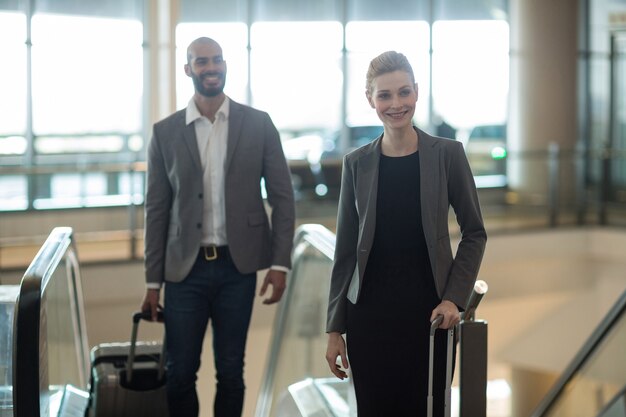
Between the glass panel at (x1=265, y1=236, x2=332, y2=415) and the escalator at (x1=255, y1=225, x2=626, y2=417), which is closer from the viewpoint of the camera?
the escalator at (x1=255, y1=225, x2=626, y2=417)

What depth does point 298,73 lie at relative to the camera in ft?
50.3

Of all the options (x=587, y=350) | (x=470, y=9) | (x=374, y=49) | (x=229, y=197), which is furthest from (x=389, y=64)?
(x=470, y=9)

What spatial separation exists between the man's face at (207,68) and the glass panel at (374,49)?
38.1 feet

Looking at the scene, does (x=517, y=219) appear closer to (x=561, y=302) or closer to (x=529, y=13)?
(x=561, y=302)

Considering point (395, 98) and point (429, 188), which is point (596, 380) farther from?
point (395, 98)

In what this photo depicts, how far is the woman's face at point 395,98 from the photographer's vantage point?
2.80 meters

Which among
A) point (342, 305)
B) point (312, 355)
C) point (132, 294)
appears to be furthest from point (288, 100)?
point (342, 305)

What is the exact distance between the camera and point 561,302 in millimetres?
14695

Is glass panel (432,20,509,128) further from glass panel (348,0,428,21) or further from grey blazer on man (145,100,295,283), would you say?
grey blazer on man (145,100,295,283)

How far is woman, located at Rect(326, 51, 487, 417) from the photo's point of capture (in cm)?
280

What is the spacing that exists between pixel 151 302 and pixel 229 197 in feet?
1.85

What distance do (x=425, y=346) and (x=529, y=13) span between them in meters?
14.1

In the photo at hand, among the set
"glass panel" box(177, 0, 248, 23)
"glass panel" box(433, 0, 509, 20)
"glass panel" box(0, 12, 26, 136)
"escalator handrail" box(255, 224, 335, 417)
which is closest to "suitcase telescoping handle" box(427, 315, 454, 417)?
"escalator handrail" box(255, 224, 335, 417)

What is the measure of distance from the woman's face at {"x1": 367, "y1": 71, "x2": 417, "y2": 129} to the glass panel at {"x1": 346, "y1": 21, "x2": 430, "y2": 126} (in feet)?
41.8
